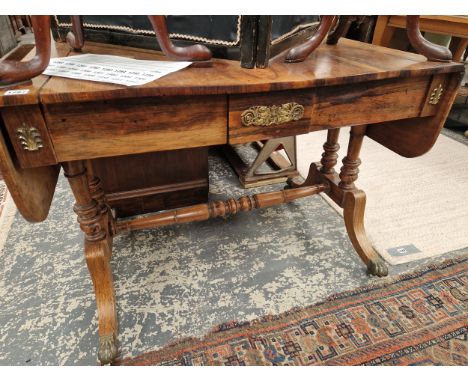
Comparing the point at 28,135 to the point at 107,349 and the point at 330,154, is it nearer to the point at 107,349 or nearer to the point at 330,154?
the point at 107,349

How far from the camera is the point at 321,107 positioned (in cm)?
86

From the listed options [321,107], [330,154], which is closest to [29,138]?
[321,107]

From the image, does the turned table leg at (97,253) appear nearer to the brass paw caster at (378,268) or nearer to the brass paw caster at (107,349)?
the brass paw caster at (107,349)

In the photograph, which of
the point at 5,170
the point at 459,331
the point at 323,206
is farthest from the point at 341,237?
the point at 5,170

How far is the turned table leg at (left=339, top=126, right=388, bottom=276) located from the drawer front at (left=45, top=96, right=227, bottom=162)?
721mm

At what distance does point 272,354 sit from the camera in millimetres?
1050

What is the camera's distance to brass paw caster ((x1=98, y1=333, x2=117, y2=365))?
3.31ft

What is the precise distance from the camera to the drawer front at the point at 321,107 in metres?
0.80

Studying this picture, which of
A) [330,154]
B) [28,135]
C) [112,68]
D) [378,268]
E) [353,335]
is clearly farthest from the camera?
[330,154]

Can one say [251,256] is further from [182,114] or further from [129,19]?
[129,19]

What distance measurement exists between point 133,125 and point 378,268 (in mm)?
1102

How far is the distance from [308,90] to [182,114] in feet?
Answer: 1.06

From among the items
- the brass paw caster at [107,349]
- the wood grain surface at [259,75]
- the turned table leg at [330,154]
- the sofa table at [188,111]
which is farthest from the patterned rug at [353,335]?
the wood grain surface at [259,75]

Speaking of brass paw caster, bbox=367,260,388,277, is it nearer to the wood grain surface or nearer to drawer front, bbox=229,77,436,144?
drawer front, bbox=229,77,436,144
